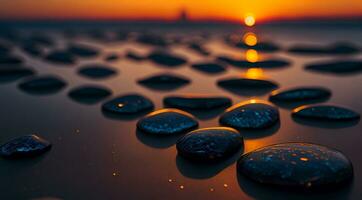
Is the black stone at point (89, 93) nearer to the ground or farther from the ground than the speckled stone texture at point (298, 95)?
nearer to the ground

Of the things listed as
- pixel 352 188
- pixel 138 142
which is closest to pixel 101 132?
pixel 138 142

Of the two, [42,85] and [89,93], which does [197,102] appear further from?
[42,85]

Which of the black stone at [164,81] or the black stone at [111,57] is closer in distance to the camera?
the black stone at [164,81]

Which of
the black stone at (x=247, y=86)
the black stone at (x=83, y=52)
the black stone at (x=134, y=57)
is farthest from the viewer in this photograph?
the black stone at (x=83, y=52)

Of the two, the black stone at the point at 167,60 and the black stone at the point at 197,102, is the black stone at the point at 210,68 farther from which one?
the black stone at the point at 197,102

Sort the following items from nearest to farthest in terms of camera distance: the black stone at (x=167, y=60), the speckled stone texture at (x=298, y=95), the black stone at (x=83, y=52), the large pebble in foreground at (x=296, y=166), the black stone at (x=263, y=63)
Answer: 1. the large pebble in foreground at (x=296, y=166)
2. the speckled stone texture at (x=298, y=95)
3. the black stone at (x=263, y=63)
4. the black stone at (x=167, y=60)
5. the black stone at (x=83, y=52)

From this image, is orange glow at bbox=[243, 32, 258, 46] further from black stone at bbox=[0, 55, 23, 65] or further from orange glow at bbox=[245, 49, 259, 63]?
black stone at bbox=[0, 55, 23, 65]

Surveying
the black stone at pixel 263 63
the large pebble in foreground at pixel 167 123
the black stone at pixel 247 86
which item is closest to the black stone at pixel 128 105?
the large pebble in foreground at pixel 167 123

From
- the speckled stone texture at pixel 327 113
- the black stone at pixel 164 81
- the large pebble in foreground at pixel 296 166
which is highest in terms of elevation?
the large pebble in foreground at pixel 296 166
